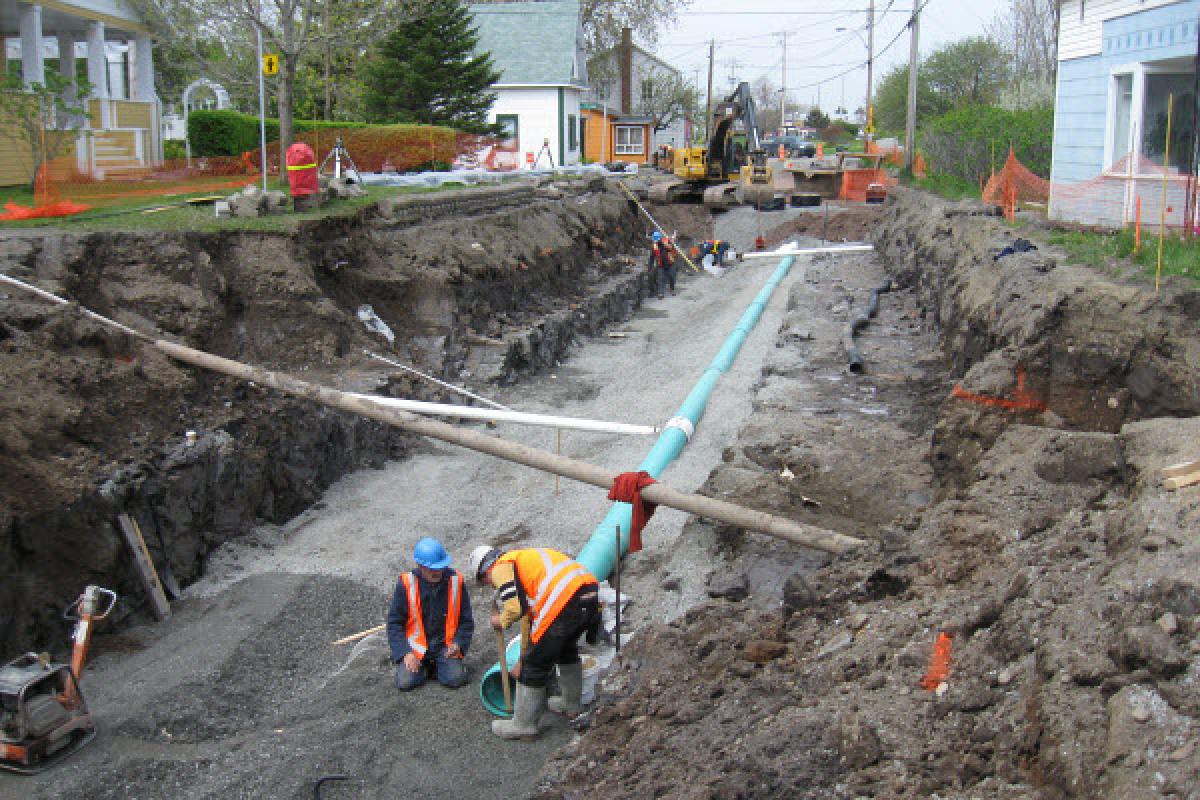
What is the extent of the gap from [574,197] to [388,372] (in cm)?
1537

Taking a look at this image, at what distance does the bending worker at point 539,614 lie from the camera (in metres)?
6.57

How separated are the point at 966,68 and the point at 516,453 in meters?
64.0

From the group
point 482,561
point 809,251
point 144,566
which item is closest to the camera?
point 482,561

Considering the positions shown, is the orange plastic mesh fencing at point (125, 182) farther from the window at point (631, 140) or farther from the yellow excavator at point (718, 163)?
the window at point (631, 140)

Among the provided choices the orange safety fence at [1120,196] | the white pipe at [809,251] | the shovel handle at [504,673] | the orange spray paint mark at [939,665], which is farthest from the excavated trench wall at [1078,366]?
the white pipe at [809,251]

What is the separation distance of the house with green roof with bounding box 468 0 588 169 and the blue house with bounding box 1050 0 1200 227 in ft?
89.9

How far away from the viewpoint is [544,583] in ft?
21.7

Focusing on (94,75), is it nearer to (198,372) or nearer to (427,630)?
(198,372)

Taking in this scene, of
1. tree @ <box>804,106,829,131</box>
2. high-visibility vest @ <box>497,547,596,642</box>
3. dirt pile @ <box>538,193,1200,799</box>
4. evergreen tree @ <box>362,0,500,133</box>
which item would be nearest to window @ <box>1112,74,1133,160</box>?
dirt pile @ <box>538,193,1200,799</box>

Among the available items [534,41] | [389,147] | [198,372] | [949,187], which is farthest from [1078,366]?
[534,41]

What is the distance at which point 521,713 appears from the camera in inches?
262

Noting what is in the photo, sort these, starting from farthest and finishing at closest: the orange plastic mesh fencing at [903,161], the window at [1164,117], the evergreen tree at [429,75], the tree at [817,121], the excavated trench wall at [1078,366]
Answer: the tree at [817,121] < the orange plastic mesh fencing at [903,161] < the evergreen tree at [429,75] < the window at [1164,117] < the excavated trench wall at [1078,366]

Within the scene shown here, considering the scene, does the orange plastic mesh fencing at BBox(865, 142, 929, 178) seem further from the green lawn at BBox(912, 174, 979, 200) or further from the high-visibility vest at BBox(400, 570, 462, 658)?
the high-visibility vest at BBox(400, 570, 462, 658)

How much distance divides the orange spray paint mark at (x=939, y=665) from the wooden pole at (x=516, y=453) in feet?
6.40
